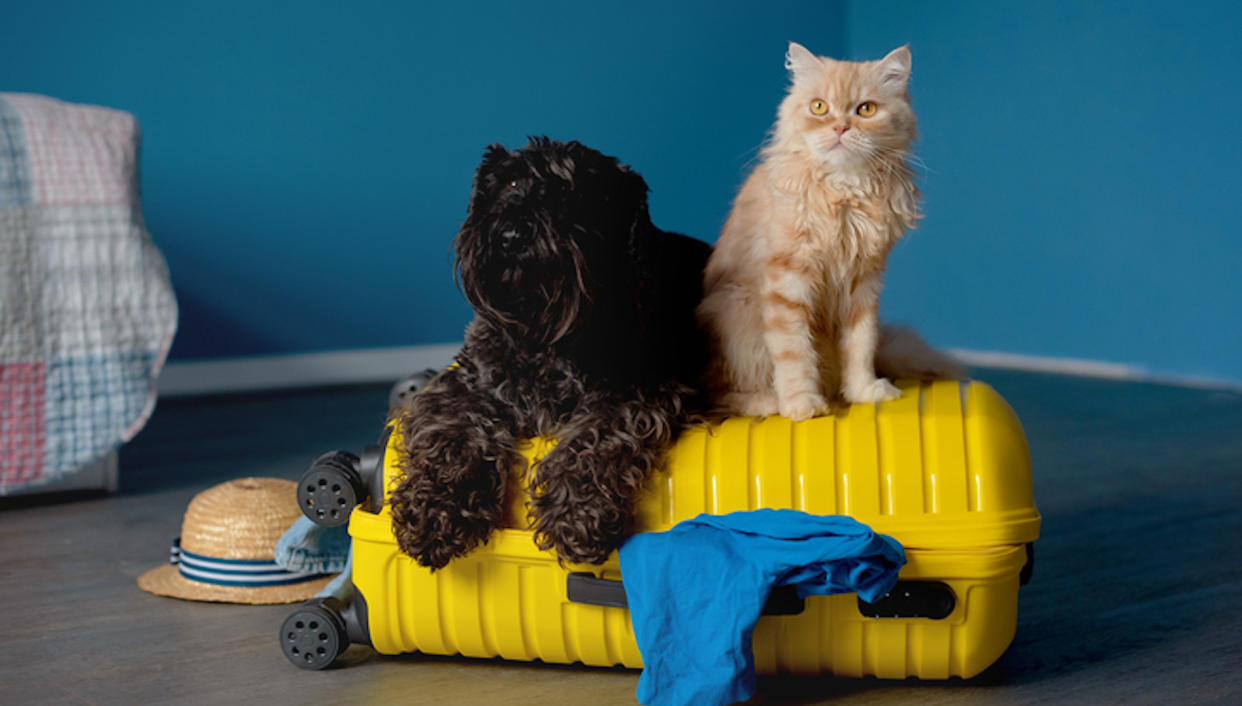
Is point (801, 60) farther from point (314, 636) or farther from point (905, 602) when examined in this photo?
point (314, 636)

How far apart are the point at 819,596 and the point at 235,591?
3.46 ft

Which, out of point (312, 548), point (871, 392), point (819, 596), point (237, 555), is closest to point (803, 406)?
point (871, 392)

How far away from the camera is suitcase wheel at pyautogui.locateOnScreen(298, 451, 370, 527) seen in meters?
1.63

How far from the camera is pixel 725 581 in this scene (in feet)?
4.59

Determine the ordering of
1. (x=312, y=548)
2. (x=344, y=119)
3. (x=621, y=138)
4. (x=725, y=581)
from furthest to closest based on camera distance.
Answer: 1. (x=621, y=138)
2. (x=344, y=119)
3. (x=312, y=548)
4. (x=725, y=581)

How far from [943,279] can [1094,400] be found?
1417 millimetres

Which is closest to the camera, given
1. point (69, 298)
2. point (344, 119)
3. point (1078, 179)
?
point (69, 298)

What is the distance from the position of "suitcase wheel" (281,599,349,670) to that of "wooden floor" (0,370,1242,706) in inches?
1.3

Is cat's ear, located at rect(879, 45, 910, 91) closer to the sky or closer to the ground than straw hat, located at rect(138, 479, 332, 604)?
closer to the sky

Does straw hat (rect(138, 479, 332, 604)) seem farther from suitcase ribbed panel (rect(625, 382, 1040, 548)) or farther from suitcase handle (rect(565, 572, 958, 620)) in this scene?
suitcase handle (rect(565, 572, 958, 620))

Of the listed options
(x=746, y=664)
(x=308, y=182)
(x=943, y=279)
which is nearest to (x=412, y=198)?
(x=308, y=182)

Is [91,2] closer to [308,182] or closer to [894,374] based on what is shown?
[308,182]

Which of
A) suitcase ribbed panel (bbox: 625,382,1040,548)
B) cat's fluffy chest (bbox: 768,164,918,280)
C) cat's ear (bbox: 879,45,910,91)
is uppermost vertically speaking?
cat's ear (bbox: 879,45,910,91)

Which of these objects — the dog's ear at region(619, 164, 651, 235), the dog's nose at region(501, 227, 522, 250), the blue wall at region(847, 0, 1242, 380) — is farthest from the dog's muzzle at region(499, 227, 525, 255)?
the blue wall at region(847, 0, 1242, 380)
